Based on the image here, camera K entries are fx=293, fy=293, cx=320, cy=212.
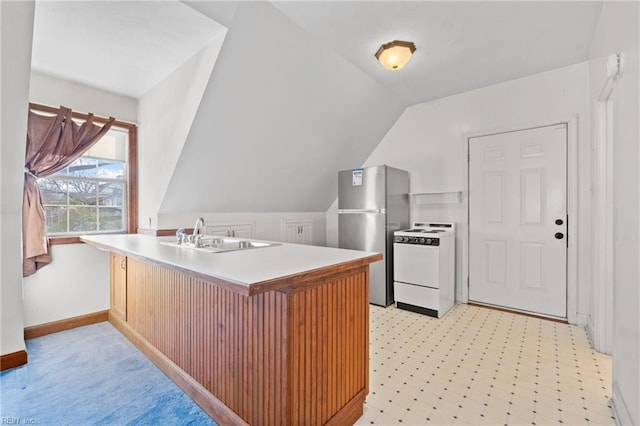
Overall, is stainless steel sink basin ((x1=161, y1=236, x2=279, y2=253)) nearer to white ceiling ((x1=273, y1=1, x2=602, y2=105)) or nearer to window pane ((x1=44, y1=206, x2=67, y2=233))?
window pane ((x1=44, y1=206, x2=67, y2=233))

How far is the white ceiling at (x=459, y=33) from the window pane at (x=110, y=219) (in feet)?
8.82

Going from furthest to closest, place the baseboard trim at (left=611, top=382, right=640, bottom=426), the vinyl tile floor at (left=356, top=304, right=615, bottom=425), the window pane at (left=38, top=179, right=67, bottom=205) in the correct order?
the window pane at (left=38, top=179, right=67, bottom=205)
the vinyl tile floor at (left=356, top=304, right=615, bottom=425)
the baseboard trim at (left=611, top=382, right=640, bottom=426)

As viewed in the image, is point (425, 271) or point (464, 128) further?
point (464, 128)

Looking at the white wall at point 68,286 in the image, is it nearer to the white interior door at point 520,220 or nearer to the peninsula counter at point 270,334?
the peninsula counter at point 270,334

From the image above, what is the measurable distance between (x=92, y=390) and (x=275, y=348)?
152cm

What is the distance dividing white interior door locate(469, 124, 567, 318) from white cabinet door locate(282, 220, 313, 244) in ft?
7.67

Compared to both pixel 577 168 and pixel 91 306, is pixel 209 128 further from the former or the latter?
pixel 577 168

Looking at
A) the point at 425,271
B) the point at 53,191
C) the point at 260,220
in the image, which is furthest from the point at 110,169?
the point at 425,271

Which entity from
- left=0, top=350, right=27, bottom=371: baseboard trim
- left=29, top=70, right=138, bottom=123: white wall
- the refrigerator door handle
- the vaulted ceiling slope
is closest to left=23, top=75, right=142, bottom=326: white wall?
left=29, top=70, right=138, bottom=123: white wall

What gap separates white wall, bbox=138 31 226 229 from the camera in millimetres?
2344

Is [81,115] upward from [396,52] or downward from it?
downward

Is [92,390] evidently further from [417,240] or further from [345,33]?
[345,33]

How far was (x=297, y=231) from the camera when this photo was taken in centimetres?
456

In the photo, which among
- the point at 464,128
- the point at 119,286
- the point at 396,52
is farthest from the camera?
the point at 464,128
